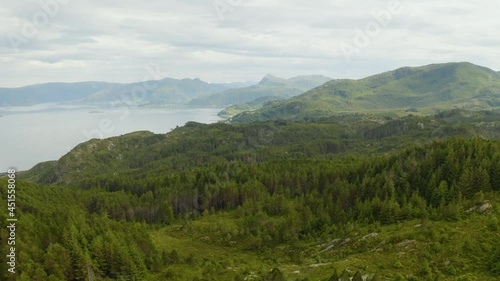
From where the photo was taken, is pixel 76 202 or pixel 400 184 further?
pixel 76 202

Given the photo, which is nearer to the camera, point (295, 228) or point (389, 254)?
point (389, 254)

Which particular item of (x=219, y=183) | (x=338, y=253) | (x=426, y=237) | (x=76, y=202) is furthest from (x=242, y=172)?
(x=426, y=237)

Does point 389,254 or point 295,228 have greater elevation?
point 389,254

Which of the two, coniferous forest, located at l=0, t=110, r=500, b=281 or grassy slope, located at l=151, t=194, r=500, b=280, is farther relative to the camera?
coniferous forest, located at l=0, t=110, r=500, b=281

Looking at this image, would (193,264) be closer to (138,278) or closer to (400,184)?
(138,278)

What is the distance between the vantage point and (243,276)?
60781 millimetres

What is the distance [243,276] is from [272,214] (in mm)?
75594

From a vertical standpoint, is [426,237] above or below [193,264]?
above

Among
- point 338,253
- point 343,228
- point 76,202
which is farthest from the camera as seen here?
point 76,202

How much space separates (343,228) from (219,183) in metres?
87.7

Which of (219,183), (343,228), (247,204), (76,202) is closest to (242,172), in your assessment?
(219,183)

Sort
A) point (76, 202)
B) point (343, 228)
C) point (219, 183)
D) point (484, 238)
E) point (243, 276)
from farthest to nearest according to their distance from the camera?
point (219, 183)
point (76, 202)
point (343, 228)
point (243, 276)
point (484, 238)

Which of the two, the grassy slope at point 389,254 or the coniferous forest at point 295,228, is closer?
the grassy slope at point 389,254

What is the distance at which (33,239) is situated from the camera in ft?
222
